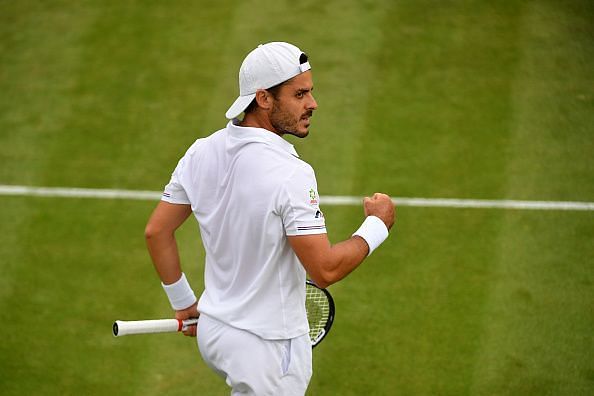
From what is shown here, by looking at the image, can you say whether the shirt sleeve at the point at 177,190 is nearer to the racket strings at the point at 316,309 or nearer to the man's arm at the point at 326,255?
the man's arm at the point at 326,255

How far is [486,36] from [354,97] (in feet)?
5.36

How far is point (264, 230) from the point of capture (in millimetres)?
4781

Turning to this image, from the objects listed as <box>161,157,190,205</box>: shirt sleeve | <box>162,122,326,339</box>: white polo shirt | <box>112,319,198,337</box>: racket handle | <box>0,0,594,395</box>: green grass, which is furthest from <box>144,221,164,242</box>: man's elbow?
<box>0,0,594,395</box>: green grass

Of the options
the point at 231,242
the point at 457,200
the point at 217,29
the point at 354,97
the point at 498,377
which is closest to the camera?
the point at 231,242

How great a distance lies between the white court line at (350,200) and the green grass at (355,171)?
76 millimetres

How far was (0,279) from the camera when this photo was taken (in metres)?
7.86

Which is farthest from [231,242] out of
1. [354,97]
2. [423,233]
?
[354,97]

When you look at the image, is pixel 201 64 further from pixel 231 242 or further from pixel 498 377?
pixel 231 242

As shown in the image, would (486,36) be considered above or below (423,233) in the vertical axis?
above

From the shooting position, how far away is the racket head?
588 centimetres

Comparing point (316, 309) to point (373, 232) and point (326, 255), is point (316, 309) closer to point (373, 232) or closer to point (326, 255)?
point (373, 232)

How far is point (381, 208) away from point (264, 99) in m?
0.79

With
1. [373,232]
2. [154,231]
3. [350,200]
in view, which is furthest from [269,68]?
[350,200]

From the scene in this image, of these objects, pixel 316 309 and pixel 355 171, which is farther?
pixel 355 171
